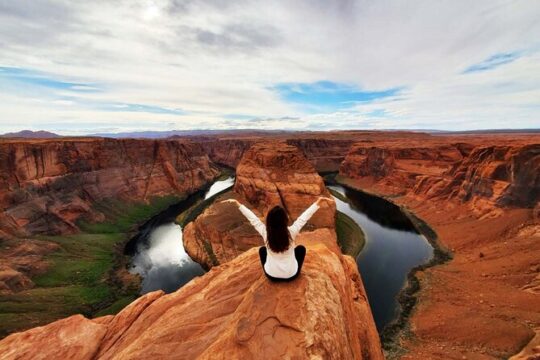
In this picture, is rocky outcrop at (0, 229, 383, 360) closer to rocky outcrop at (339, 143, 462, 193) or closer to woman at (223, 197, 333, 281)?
woman at (223, 197, 333, 281)

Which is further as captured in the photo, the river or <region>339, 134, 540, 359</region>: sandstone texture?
the river

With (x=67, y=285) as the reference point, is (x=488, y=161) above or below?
above

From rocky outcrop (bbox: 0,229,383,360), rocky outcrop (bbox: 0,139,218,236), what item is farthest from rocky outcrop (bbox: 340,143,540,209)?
rocky outcrop (bbox: 0,139,218,236)

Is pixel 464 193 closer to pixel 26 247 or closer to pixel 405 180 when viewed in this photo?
Result: pixel 405 180

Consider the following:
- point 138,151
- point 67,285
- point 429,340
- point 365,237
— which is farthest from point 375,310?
point 138,151

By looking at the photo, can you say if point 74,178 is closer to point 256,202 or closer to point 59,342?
point 256,202

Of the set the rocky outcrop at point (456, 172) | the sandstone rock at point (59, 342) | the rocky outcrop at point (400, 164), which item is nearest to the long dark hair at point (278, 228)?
the sandstone rock at point (59, 342)
